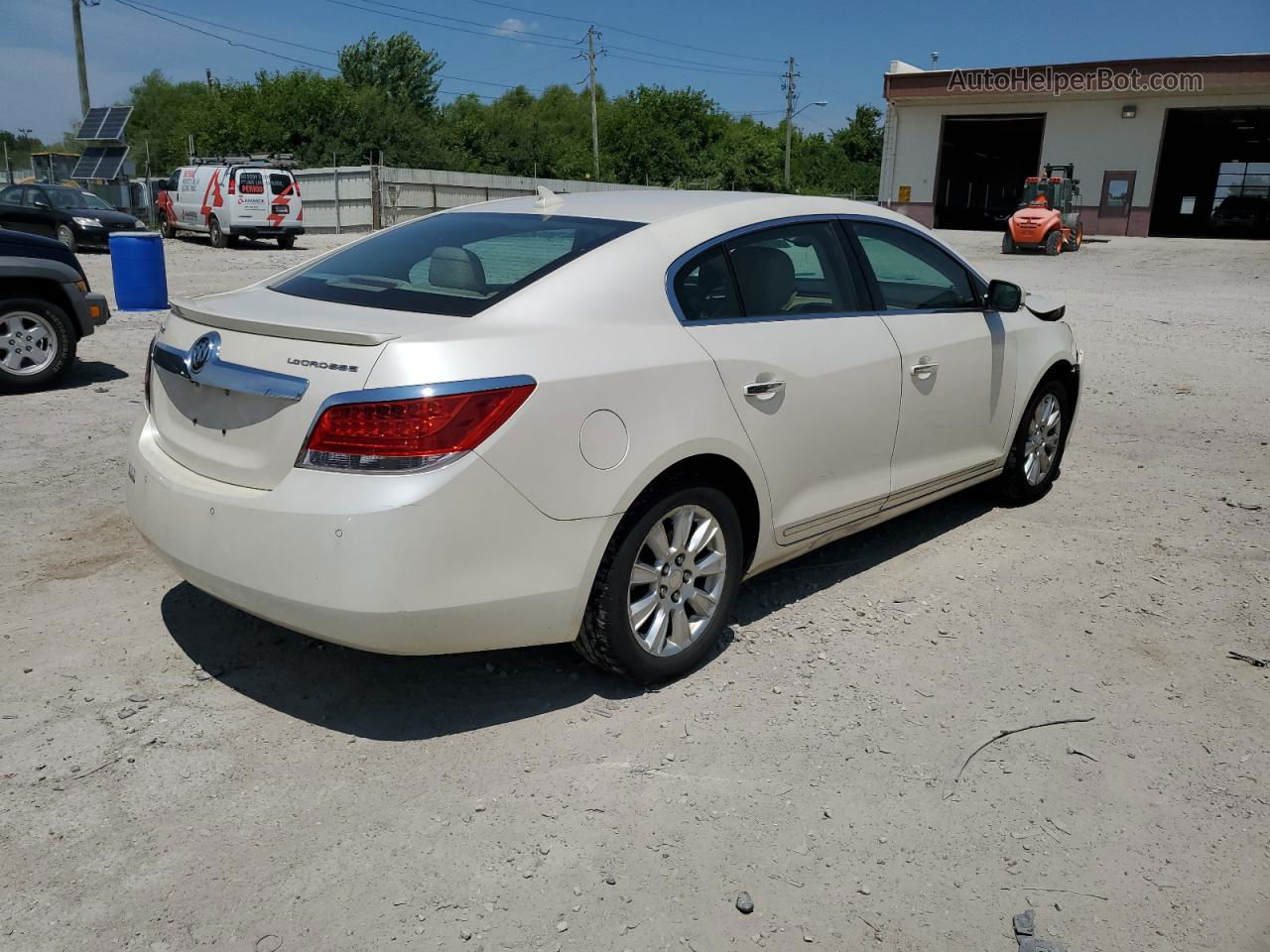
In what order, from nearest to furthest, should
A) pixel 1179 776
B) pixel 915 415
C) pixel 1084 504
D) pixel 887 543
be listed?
pixel 1179 776
pixel 915 415
pixel 887 543
pixel 1084 504

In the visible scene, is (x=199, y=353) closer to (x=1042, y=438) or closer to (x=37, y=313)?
(x=1042, y=438)

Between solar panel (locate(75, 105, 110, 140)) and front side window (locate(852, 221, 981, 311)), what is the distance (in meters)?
35.0

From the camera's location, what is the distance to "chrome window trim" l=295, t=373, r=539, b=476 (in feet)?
9.37

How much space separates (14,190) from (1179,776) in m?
26.4

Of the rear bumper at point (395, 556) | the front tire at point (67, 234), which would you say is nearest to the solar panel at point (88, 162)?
the front tire at point (67, 234)

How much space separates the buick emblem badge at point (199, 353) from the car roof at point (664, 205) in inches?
51.9

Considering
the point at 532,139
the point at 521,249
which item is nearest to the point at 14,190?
the point at 521,249

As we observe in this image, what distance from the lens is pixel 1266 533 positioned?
17.6ft

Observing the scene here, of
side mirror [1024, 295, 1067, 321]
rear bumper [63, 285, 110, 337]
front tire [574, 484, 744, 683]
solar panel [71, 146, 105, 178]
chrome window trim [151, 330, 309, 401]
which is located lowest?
front tire [574, 484, 744, 683]

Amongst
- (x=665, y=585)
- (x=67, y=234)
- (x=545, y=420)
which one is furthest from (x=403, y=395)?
(x=67, y=234)

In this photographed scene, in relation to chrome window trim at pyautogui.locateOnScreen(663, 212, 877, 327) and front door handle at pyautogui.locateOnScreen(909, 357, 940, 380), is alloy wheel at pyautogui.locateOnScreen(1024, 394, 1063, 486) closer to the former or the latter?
Result: front door handle at pyautogui.locateOnScreen(909, 357, 940, 380)

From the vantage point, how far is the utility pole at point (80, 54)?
3466 centimetres

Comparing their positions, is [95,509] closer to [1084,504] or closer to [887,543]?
[887,543]

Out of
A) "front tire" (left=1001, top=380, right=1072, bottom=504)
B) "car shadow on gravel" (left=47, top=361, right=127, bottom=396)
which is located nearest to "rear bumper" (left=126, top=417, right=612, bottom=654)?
"front tire" (left=1001, top=380, right=1072, bottom=504)
